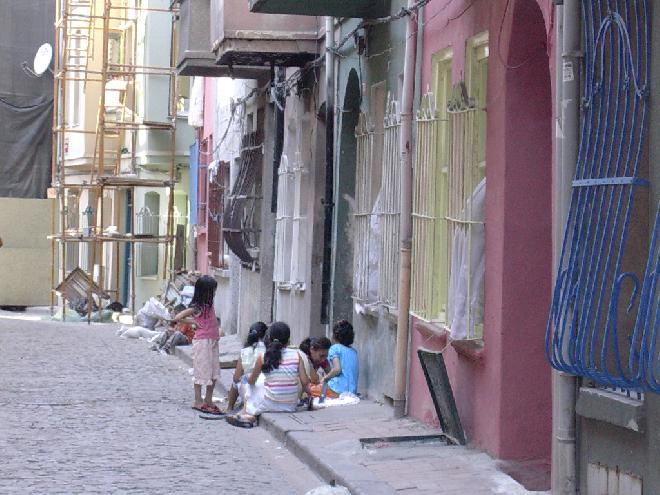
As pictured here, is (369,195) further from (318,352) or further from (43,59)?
(43,59)

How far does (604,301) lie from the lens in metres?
7.99

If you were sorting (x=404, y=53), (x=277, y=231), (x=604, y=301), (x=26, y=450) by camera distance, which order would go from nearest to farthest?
(x=604, y=301)
(x=26, y=450)
(x=404, y=53)
(x=277, y=231)

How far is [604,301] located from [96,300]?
79.5 feet

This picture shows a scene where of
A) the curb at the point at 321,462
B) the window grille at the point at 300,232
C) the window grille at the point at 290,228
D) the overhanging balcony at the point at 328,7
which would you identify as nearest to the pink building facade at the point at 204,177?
the window grille at the point at 290,228

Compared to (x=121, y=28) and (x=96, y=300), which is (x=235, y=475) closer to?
(x=96, y=300)

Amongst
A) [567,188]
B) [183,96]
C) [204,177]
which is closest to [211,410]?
[567,188]

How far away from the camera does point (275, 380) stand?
13570mm

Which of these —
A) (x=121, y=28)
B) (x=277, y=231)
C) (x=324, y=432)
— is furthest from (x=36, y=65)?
(x=324, y=432)

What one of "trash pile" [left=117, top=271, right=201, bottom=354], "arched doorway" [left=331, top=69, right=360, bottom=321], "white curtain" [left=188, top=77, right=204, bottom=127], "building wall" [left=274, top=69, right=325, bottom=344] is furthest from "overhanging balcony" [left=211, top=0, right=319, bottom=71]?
"white curtain" [left=188, top=77, right=204, bottom=127]

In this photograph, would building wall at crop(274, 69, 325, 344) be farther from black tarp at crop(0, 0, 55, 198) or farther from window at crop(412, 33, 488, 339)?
black tarp at crop(0, 0, 55, 198)

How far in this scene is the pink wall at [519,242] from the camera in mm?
10156

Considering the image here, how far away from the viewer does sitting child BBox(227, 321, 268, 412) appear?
14.3 meters

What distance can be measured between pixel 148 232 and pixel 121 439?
22.0 metres

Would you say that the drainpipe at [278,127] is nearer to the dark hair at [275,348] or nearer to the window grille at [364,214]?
the window grille at [364,214]
